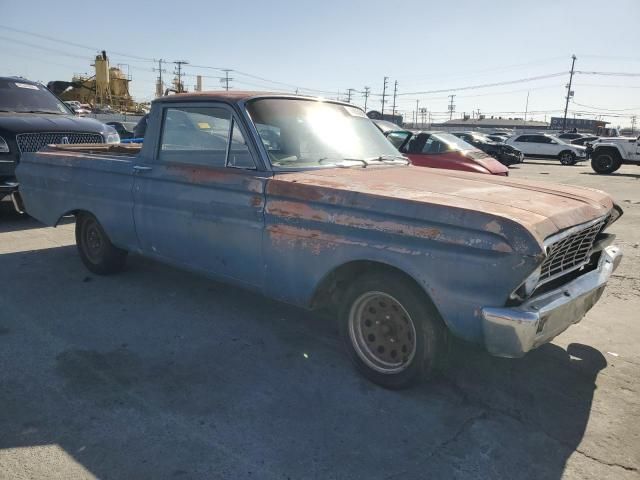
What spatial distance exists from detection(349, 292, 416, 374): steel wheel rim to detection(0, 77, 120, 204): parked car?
5970 mm

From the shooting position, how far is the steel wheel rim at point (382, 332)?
297 cm

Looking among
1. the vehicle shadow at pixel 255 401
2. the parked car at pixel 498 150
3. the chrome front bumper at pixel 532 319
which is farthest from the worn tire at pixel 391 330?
the parked car at pixel 498 150

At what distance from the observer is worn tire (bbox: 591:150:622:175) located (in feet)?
Answer: 61.1

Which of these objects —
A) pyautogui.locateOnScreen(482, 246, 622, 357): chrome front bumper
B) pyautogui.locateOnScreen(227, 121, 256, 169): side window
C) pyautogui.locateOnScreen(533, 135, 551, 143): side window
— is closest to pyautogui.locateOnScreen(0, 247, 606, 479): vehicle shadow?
pyautogui.locateOnScreen(482, 246, 622, 357): chrome front bumper

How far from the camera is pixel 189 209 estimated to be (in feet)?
12.5

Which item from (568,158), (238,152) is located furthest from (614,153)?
(238,152)

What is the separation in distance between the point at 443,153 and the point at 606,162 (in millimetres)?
12019

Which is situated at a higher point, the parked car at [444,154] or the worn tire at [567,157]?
the worn tire at [567,157]

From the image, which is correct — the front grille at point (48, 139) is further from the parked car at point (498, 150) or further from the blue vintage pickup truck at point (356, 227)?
the parked car at point (498, 150)

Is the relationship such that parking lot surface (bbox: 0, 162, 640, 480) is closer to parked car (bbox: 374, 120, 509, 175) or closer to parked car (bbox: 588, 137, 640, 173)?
parked car (bbox: 374, 120, 509, 175)

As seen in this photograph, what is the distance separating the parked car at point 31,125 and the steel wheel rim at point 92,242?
2689 millimetres

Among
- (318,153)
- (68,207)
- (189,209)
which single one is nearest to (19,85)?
(68,207)

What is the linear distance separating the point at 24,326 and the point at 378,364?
2724mm

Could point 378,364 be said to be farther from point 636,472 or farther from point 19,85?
point 19,85
